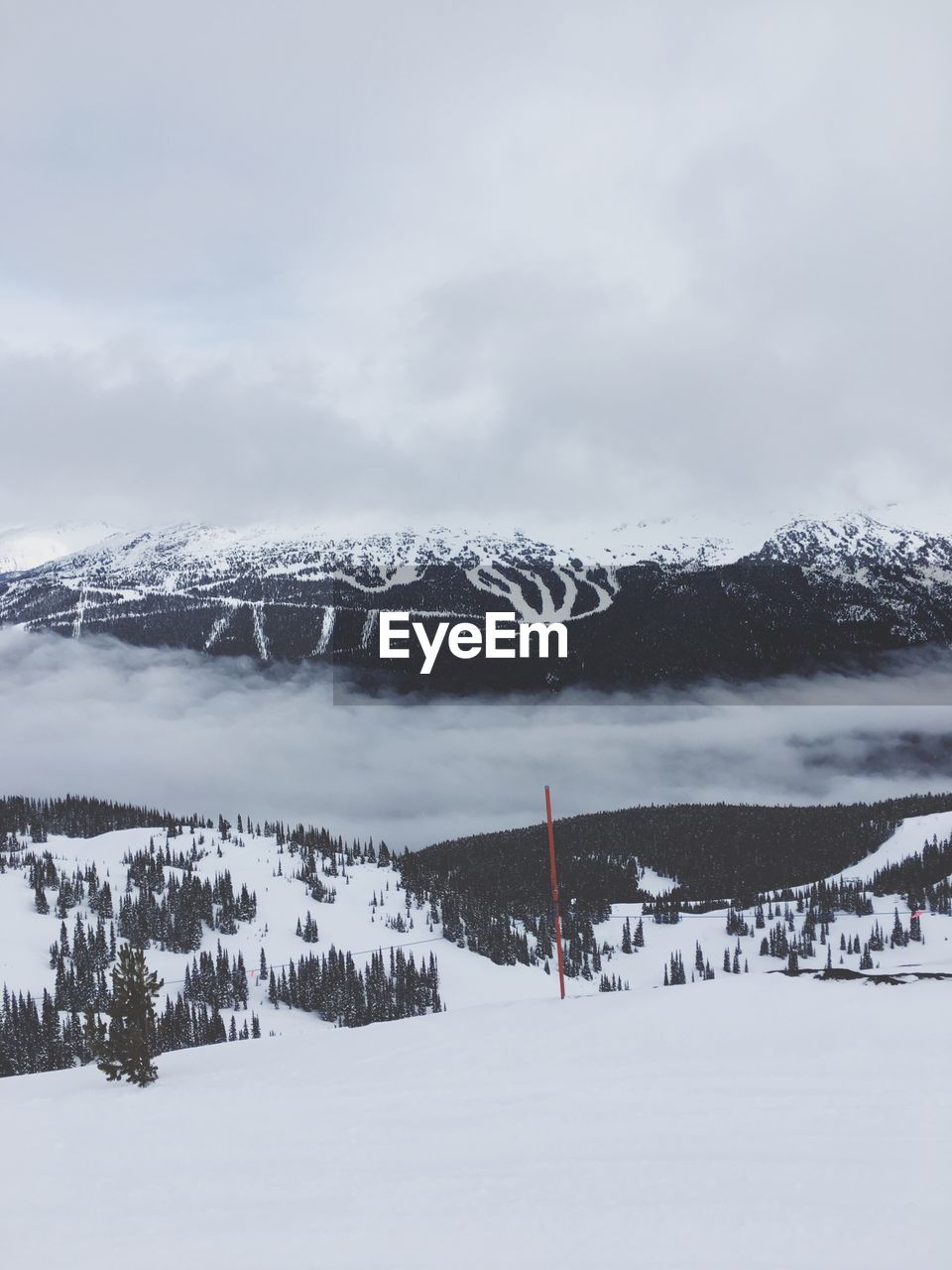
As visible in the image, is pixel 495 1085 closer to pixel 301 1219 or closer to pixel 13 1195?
pixel 301 1219

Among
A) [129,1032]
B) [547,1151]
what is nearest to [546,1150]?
[547,1151]

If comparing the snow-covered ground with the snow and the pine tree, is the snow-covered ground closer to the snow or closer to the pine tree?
the snow

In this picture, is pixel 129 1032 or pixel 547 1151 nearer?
pixel 547 1151

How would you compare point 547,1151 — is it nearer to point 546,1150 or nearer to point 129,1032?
point 546,1150

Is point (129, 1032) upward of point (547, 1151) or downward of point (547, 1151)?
downward

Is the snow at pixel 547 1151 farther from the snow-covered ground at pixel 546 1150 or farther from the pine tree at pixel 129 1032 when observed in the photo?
the pine tree at pixel 129 1032

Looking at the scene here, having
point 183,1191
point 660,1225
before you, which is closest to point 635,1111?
point 660,1225

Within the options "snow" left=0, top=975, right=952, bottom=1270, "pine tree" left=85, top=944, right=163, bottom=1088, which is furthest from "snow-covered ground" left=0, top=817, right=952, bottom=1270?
"pine tree" left=85, top=944, right=163, bottom=1088

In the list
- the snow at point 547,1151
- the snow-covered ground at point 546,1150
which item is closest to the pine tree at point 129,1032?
the snow-covered ground at point 546,1150

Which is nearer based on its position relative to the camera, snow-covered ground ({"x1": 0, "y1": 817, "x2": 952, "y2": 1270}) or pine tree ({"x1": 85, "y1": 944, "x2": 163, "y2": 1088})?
snow-covered ground ({"x1": 0, "y1": 817, "x2": 952, "y2": 1270})
